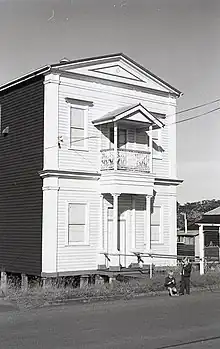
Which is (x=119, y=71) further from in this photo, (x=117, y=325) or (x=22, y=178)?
(x=117, y=325)

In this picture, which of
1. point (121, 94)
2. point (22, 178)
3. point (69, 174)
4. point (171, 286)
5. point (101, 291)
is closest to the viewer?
point (101, 291)

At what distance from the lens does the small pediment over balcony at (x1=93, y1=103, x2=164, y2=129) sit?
24.0 metres

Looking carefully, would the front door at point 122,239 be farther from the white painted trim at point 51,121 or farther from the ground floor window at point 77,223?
the white painted trim at point 51,121

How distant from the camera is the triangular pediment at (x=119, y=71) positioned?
80.4 ft

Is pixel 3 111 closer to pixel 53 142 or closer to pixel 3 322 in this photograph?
pixel 53 142

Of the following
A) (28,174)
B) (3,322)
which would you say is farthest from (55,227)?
(3,322)

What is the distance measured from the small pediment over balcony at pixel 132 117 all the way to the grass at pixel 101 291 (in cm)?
645

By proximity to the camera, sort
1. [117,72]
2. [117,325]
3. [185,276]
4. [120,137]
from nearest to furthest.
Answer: [117,325] < [185,276] < [120,137] < [117,72]

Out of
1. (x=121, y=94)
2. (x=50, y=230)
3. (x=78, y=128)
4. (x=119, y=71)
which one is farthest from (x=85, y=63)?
(x=50, y=230)

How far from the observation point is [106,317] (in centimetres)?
1445

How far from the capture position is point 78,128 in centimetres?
2433

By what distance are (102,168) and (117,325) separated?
39.8 feet

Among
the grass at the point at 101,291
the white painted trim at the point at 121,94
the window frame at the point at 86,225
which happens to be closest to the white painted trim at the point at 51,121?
the white painted trim at the point at 121,94

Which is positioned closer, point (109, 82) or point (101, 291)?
point (101, 291)
